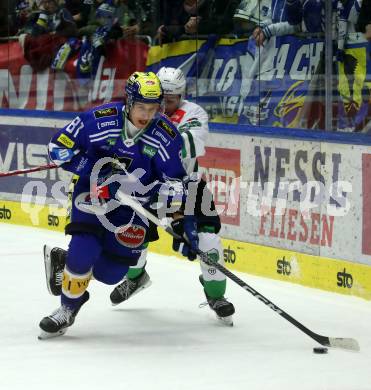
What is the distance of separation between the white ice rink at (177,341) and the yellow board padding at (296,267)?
69mm

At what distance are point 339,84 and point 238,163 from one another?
2.85ft

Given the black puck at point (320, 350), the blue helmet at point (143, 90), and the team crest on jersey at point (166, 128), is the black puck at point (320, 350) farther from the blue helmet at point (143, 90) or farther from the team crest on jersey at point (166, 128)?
the blue helmet at point (143, 90)

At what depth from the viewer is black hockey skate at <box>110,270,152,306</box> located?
18.3 feet

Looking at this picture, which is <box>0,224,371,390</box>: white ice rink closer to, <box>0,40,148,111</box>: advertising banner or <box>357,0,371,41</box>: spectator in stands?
<box>357,0,371,41</box>: spectator in stands

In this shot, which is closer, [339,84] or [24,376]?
[24,376]

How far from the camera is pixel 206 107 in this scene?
729 cm

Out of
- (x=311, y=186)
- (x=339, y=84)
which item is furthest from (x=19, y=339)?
(x=339, y=84)

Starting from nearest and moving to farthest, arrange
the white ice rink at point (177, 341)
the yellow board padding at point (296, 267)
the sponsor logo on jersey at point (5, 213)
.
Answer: the white ice rink at point (177, 341), the yellow board padding at point (296, 267), the sponsor logo on jersey at point (5, 213)

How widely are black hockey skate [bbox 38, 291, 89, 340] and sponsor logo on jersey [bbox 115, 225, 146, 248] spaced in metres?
0.39

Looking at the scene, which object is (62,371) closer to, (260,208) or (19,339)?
(19,339)

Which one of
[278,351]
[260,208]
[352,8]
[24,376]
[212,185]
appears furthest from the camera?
[212,185]


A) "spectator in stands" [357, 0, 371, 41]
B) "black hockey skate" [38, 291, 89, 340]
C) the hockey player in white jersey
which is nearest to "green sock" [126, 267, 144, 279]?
the hockey player in white jersey

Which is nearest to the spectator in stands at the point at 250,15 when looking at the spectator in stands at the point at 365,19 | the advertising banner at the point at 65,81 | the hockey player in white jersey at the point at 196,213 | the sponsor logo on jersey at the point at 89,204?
the spectator in stands at the point at 365,19

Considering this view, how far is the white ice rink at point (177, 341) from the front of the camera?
4.15 m
